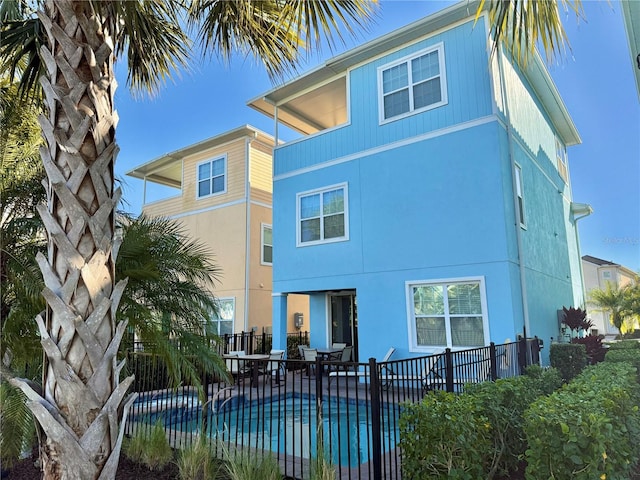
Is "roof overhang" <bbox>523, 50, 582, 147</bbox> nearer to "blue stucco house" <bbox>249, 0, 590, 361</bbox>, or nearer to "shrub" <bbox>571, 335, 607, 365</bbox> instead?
"blue stucco house" <bbox>249, 0, 590, 361</bbox>

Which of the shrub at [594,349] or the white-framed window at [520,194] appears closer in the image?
the white-framed window at [520,194]

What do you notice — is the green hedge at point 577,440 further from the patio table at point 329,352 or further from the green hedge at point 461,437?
the patio table at point 329,352

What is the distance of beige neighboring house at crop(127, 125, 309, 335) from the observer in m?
18.0

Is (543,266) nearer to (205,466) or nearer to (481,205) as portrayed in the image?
(481,205)

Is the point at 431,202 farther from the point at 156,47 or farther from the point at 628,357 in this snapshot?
the point at 156,47

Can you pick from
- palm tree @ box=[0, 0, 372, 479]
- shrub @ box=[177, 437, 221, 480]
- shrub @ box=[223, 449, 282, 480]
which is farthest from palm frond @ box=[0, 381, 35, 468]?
shrub @ box=[223, 449, 282, 480]

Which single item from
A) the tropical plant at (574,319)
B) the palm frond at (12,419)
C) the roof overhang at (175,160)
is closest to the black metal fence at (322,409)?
the palm frond at (12,419)

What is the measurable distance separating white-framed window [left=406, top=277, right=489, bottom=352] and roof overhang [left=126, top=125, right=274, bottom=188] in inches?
404

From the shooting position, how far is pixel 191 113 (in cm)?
1969

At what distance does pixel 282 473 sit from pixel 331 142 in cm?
1063

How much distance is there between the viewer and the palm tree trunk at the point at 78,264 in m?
3.40

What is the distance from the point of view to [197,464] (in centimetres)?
535

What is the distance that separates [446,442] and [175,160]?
1994 centimetres

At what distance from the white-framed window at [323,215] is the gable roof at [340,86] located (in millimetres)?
3482
